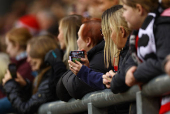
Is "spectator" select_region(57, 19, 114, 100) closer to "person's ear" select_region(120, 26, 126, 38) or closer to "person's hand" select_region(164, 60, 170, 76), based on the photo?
"person's ear" select_region(120, 26, 126, 38)

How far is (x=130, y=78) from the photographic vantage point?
2.19 m

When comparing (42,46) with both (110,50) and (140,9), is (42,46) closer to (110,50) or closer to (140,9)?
(110,50)

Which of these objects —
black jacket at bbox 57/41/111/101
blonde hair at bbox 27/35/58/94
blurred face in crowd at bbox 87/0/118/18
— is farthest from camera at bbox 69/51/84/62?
blonde hair at bbox 27/35/58/94

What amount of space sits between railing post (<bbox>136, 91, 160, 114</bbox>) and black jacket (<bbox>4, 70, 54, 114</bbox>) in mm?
1999

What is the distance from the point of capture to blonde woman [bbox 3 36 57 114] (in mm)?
4070

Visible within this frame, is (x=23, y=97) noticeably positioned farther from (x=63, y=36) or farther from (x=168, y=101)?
(x=168, y=101)

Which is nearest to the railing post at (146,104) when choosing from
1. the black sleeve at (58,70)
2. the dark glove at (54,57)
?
the black sleeve at (58,70)

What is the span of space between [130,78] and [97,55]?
3.33 ft

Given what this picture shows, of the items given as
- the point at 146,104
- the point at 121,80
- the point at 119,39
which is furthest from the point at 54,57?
the point at 146,104

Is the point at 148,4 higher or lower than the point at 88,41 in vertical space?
higher

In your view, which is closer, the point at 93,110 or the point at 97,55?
the point at 93,110

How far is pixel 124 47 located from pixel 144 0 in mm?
522

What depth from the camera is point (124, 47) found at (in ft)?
8.84

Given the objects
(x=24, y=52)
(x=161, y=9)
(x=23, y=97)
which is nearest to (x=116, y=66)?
(x=161, y=9)
